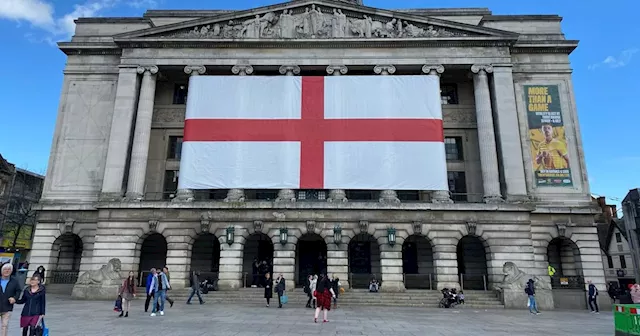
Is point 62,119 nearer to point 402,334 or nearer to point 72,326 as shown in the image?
point 72,326

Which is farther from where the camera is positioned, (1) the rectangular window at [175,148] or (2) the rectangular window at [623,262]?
(2) the rectangular window at [623,262]

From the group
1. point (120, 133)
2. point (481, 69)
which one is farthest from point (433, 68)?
point (120, 133)

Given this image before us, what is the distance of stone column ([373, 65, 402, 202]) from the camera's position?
94.2 ft

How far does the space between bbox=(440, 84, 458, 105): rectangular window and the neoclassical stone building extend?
0.40 ft

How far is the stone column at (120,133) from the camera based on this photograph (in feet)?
97.5

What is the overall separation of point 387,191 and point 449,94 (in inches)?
456

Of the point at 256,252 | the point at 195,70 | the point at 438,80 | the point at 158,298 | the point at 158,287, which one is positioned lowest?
the point at 158,298

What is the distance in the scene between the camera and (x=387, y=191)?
29.3m

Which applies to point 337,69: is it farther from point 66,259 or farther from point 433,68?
point 66,259

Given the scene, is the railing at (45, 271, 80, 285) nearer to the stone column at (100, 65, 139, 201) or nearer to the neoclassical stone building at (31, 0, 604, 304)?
the neoclassical stone building at (31, 0, 604, 304)

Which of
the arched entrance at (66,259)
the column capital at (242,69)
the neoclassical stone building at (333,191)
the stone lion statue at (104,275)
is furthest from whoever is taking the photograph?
the column capital at (242,69)

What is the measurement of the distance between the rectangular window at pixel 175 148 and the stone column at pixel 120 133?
11.0ft

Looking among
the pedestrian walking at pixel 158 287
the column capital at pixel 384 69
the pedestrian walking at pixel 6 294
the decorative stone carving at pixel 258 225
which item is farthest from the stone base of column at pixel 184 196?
the pedestrian walking at pixel 6 294

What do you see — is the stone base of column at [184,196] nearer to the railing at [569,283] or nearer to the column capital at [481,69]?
the column capital at [481,69]
